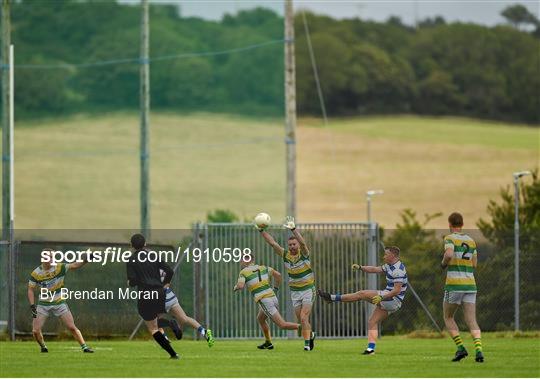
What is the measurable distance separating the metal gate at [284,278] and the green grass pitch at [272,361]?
320 centimetres

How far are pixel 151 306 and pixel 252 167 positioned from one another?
56.7 meters

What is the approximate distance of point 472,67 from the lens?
113 m

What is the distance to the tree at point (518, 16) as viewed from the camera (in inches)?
4656

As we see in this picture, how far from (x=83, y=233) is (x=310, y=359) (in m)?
48.3

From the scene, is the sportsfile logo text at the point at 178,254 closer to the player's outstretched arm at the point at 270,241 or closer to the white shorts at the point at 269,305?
the white shorts at the point at 269,305

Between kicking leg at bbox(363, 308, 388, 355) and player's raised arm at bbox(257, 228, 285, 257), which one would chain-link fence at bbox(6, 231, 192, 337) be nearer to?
player's raised arm at bbox(257, 228, 285, 257)

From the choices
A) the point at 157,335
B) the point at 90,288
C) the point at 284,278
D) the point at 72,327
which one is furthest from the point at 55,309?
the point at 284,278

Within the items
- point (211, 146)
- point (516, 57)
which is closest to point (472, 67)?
point (516, 57)

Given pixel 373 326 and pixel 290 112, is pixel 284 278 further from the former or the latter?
pixel 373 326

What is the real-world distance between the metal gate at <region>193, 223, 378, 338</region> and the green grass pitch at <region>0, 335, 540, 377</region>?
3196mm

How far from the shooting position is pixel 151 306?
73.0 ft

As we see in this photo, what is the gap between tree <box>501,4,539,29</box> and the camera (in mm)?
118250

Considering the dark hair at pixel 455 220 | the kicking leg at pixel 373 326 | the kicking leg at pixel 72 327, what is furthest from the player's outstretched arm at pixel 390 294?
the kicking leg at pixel 72 327

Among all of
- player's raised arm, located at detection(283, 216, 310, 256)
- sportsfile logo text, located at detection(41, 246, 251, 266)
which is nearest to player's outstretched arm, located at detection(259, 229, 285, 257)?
player's raised arm, located at detection(283, 216, 310, 256)
